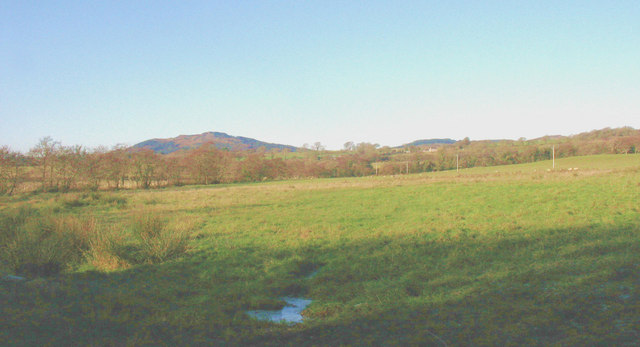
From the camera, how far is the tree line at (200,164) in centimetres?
4119

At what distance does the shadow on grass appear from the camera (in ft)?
14.4

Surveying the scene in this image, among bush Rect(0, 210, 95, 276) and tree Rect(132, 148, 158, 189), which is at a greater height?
tree Rect(132, 148, 158, 189)

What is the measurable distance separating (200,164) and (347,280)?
6237cm

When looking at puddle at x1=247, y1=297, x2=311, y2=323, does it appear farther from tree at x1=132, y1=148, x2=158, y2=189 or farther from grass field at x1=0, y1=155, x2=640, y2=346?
tree at x1=132, y1=148, x2=158, y2=189

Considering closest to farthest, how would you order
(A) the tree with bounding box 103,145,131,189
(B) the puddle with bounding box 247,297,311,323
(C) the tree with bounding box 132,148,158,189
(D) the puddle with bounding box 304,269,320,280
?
(B) the puddle with bounding box 247,297,311,323 → (D) the puddle with bounding box 304,269,320,280 → (A) the tree with bounding box 103,145,131,189 → (C) the tree with bounding box 132,148,158,189

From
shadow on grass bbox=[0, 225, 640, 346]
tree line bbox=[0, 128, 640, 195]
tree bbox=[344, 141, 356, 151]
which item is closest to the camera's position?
shadow on grass bbox=[0, 225, 640, 346]

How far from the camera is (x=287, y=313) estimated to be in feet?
21.4

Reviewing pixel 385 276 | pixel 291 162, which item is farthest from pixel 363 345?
pixel 291 162

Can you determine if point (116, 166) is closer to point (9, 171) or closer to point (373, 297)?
point (9, 171)

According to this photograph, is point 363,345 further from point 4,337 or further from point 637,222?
point 637,222

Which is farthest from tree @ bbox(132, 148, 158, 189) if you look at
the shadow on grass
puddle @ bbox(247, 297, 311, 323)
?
puddle @ bbox(247, 297, 311, 323)

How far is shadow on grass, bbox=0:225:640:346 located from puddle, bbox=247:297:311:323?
22 cm

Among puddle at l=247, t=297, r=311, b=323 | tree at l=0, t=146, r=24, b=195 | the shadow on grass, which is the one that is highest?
tree at l=0, t=146, r=24, b=195

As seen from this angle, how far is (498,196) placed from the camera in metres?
19.7
